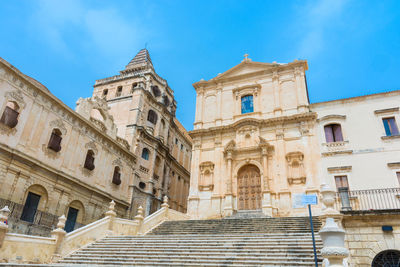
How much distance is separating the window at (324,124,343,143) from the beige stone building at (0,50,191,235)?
680 inches

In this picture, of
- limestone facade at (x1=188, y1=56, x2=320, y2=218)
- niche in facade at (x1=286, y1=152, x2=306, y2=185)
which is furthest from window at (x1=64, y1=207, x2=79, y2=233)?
niche in facade at (x1=286, y1=152, x2=306, y2=185)

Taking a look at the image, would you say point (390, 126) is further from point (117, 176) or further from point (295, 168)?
point (117, 176)

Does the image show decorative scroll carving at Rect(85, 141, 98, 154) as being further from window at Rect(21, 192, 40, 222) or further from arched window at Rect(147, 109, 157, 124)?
arched window at Rect(147, 109, 157, 124)

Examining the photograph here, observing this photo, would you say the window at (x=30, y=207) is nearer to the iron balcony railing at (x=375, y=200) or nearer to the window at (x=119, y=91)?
the iron balcony railing at (x=375, y=200)

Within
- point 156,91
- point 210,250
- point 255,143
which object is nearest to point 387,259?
point 210,250

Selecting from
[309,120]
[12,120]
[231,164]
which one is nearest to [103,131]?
[12,120]

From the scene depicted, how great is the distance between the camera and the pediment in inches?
990

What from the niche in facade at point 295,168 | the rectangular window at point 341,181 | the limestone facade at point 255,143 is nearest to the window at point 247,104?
the limestone facade at point 255,143

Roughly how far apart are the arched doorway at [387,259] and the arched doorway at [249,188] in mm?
9436

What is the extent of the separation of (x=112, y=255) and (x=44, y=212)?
30.1 feet

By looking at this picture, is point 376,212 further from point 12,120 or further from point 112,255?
point 12,120

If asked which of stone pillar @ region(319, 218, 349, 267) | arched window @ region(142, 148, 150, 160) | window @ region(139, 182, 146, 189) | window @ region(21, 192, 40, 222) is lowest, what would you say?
stone pillar @ region(319, 218, 349, 267)

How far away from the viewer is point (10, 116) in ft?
55.2

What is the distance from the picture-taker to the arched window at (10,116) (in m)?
16.6
